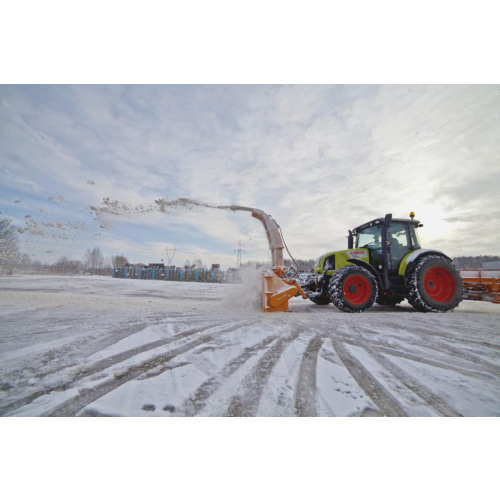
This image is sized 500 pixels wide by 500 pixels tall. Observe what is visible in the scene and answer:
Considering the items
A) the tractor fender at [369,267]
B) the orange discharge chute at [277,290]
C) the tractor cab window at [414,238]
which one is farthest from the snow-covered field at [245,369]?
the tractor cab window at [414,238]

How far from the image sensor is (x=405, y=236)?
525 cm

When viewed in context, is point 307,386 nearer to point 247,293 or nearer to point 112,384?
point 112,384

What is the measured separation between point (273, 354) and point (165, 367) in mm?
1046

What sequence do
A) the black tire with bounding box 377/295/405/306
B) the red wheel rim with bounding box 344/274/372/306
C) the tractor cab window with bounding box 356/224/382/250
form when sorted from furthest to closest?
the black tire with bounding box 377/295/405/306 → the tractor cab window with bounding box 356/224/382/250 → the red wheel rim with bounding box 344/274/372/306

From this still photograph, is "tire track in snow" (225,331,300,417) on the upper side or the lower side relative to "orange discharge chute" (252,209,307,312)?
lower

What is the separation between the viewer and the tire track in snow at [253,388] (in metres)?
1.37

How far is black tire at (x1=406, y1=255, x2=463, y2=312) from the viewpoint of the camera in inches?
178

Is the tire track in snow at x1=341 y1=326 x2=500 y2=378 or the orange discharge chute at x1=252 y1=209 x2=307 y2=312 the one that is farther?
the orange discharge chute at x1=252 y1=209 x2=307 y2=312

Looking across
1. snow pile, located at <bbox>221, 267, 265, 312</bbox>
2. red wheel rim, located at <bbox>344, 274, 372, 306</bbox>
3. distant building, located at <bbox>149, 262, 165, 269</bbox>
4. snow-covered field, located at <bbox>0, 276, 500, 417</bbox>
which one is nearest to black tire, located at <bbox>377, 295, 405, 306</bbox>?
red wheel rim, located at <bbox>344, 274, 372, 306</bbox>

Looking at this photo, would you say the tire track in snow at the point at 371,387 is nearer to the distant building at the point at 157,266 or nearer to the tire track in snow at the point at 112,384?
the tire track in snow at the point at 112,384

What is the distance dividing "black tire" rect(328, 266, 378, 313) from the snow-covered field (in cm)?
113

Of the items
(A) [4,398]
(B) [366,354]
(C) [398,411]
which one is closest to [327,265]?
(B) [366,354]

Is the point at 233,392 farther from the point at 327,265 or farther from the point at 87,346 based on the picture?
the point at 327,265

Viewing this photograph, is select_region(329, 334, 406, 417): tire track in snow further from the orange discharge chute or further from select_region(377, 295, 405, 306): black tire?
select_region(377, 295, 405, 306): black tire
